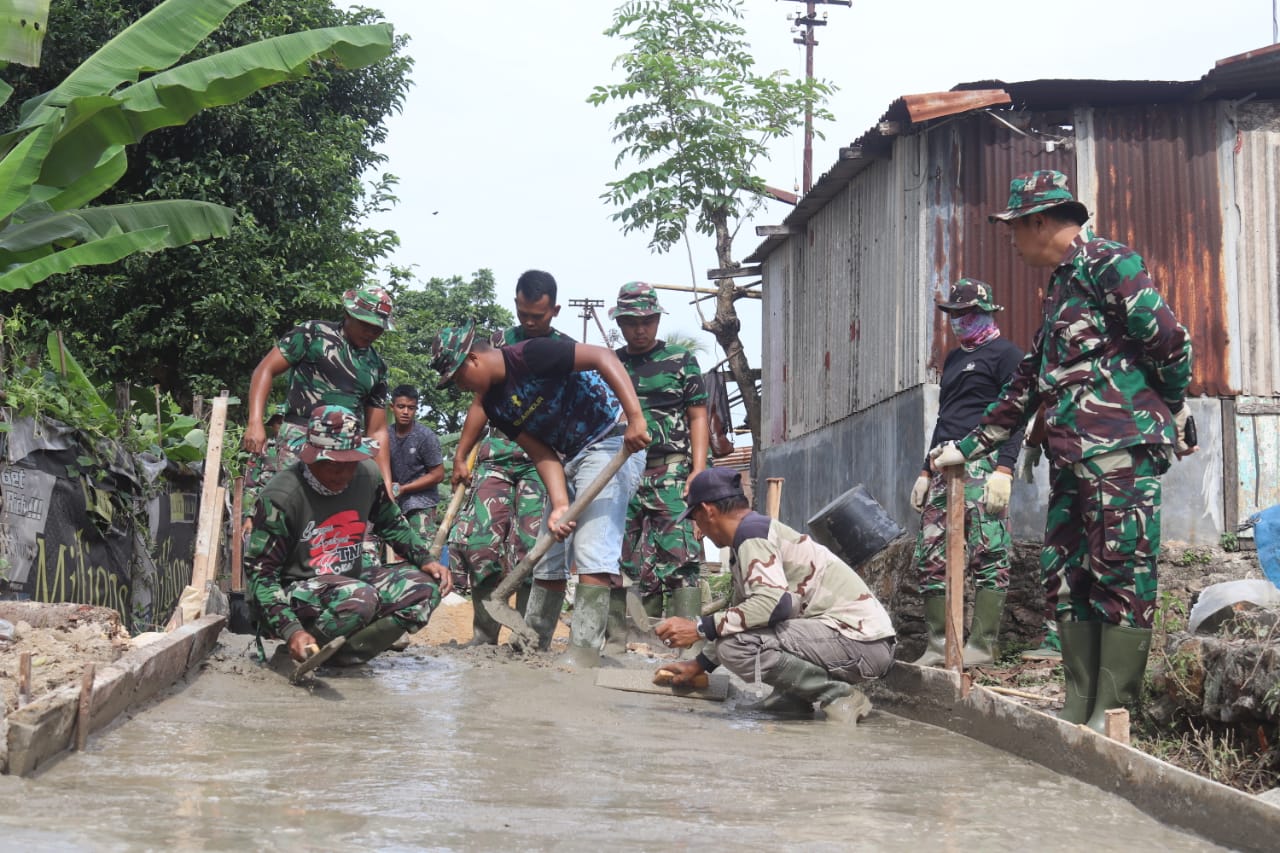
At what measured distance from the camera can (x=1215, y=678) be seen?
13.0 feet

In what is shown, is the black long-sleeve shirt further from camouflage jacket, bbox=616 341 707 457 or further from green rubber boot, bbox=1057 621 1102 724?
green rubber boot, bbox=1057 621 1102 724

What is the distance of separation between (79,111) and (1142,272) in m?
5.69

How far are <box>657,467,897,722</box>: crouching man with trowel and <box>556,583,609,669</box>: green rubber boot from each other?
1.18 m

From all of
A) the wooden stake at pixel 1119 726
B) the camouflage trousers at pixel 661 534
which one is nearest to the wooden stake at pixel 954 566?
the wooden stake at pixel 1119 726

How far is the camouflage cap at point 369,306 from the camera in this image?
6660mm

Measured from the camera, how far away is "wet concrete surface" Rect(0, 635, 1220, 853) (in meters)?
2.68

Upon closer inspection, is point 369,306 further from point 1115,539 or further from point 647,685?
point 1115,539

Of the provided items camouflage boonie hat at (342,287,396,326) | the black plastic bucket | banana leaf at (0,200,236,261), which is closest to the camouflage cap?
camouflage boonie hat at (342,287,396,326)

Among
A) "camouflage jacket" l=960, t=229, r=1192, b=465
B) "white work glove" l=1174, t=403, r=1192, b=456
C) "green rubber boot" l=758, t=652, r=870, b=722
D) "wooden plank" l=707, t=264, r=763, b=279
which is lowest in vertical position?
"green rubber boot" l=758, t=652, r=870, b=722

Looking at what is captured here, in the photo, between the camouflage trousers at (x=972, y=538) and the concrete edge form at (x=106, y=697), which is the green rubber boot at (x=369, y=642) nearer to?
the concrete edge form at (x=106, y=697)

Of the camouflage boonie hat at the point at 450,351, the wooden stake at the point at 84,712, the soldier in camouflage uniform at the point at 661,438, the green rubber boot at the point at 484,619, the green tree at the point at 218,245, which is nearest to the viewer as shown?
the wooden stake at the point at 84,712

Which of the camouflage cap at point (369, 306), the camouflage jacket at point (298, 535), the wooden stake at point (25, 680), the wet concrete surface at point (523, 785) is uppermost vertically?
the camouflage cap at point (369, 306)

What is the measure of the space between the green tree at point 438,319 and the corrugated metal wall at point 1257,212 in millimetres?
23227

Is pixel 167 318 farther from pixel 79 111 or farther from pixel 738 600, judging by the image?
pixel 738 600
